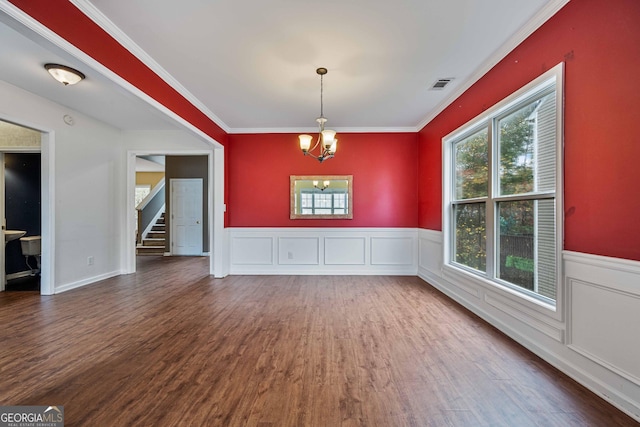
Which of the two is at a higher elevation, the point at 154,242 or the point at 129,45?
the point at 129,45

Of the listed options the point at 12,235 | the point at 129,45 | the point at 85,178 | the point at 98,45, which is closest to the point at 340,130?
the point at 129,45

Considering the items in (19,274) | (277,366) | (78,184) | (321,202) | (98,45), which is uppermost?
(98,45)

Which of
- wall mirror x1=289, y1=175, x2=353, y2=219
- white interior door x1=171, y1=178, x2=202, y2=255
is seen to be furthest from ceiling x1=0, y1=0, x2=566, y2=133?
→ white interior door x1=171, y1=178, x2=202, y2=255

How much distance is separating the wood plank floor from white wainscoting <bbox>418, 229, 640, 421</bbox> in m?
0.11

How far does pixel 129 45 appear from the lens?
2.44m

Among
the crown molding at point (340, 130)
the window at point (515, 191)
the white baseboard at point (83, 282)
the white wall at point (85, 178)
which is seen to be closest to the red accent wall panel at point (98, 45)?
the white wall at point (85, 178)

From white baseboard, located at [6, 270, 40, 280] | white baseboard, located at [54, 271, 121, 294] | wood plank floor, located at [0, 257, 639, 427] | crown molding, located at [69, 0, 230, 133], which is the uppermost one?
crown molding, located at [69, 0, 230, 133]

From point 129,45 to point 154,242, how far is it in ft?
22.5

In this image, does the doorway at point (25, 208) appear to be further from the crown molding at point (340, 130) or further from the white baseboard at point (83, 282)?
the crown molding at point (340, 130)

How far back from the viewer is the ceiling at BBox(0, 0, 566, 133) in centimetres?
207

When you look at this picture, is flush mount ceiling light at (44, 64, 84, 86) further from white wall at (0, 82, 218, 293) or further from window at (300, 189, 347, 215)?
window at (300, 189, 347, 215)

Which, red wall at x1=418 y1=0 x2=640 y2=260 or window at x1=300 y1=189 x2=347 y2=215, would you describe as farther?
window at x1=300 y1=189 x2=347 y2=215

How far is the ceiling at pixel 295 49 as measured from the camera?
2.07 m

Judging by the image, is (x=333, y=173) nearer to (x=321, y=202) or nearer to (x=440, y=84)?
(x=321, y=202)
